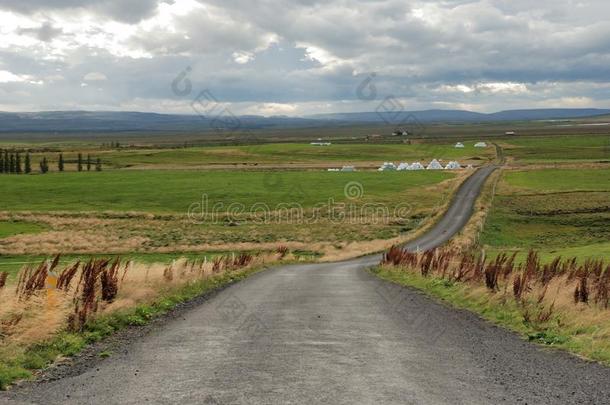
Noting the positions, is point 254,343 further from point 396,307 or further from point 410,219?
point 410,219

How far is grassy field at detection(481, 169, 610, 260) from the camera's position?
5478 cm

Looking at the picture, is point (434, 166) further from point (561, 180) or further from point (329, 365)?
point (329, 365)

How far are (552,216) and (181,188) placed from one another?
206ft

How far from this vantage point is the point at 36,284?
14234 mm

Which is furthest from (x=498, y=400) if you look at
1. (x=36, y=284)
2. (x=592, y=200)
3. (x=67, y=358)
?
(x=592, y=200)

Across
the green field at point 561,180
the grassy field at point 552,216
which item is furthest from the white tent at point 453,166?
the grassy field at point 552,216

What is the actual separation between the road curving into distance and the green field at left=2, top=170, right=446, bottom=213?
7284cm

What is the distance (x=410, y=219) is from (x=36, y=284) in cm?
6613

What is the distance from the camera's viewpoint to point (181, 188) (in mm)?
105312

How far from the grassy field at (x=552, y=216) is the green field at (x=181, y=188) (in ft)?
71.9

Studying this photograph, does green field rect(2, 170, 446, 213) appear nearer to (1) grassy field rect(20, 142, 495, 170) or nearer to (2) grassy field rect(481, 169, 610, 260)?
(2) grassy field rect(481, 169, 610, 260)

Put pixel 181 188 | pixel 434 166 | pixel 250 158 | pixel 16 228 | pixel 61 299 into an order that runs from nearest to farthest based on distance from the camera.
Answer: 1. pixel 61 299
2. pixel 16 228
3. pixel 181 188
4. pixel 434 166
5. pixel 250 158

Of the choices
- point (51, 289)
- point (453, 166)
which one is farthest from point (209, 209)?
point (453, 166)

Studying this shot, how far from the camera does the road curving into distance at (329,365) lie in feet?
25.2
